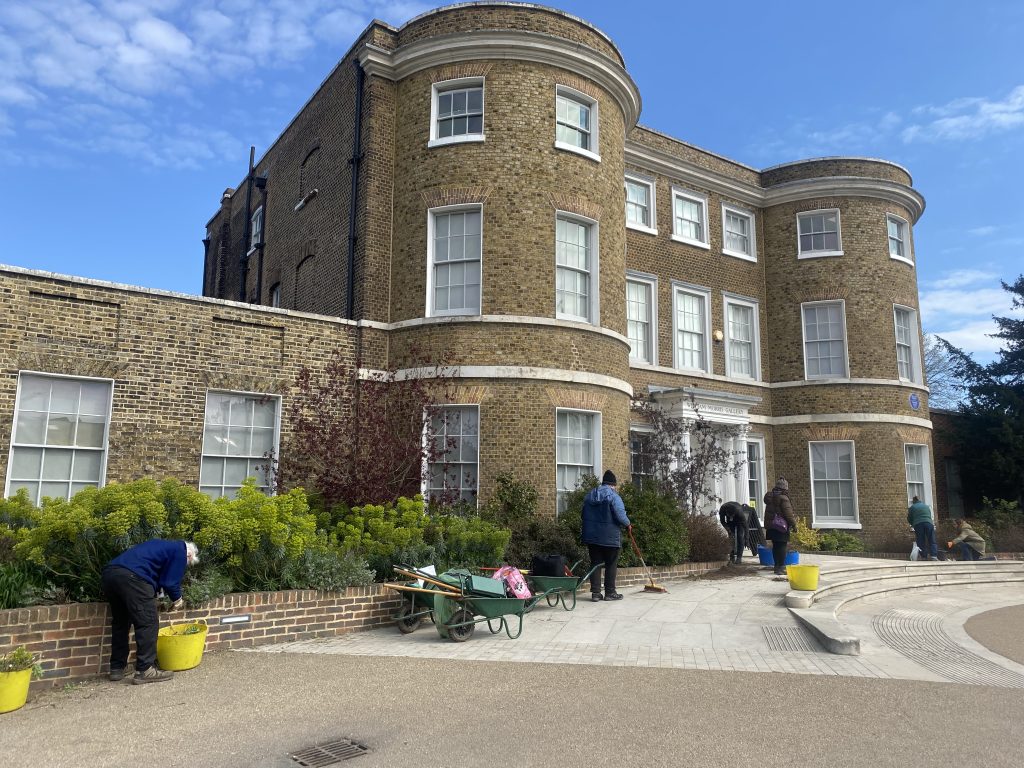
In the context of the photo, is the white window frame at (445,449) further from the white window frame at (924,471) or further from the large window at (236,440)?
the white window frame at (924,471)

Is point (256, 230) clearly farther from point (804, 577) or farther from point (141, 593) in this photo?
point (804, 577)

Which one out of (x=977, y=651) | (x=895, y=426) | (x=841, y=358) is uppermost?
(x=841, y=358)

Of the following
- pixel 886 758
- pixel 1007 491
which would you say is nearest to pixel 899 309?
pixel 1007 491

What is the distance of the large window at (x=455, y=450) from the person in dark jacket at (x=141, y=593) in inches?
259

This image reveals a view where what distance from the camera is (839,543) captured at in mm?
19703

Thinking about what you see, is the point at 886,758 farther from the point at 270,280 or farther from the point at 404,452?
the point at 270,280

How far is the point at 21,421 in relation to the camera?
436 inches

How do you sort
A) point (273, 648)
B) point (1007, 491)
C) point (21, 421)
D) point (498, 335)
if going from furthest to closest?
point (1007, 491) → point (498, 335) → point (21, 421) → point (273, 648)

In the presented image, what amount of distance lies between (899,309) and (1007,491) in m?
7.35

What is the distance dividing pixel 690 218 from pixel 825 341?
5195 millimetres

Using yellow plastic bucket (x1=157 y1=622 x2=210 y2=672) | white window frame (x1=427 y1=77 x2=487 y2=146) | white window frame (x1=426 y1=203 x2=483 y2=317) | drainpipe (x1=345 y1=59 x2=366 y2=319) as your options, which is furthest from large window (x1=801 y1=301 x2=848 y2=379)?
yellow plastic bucket (x1=157 y1=622 x2=210 y2=672)

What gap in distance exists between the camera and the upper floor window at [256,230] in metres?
21.0

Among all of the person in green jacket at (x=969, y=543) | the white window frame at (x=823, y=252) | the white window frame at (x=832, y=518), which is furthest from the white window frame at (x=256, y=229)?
the person in green jacket at (x=969, y=543)

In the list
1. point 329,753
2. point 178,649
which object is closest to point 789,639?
point 329,753
